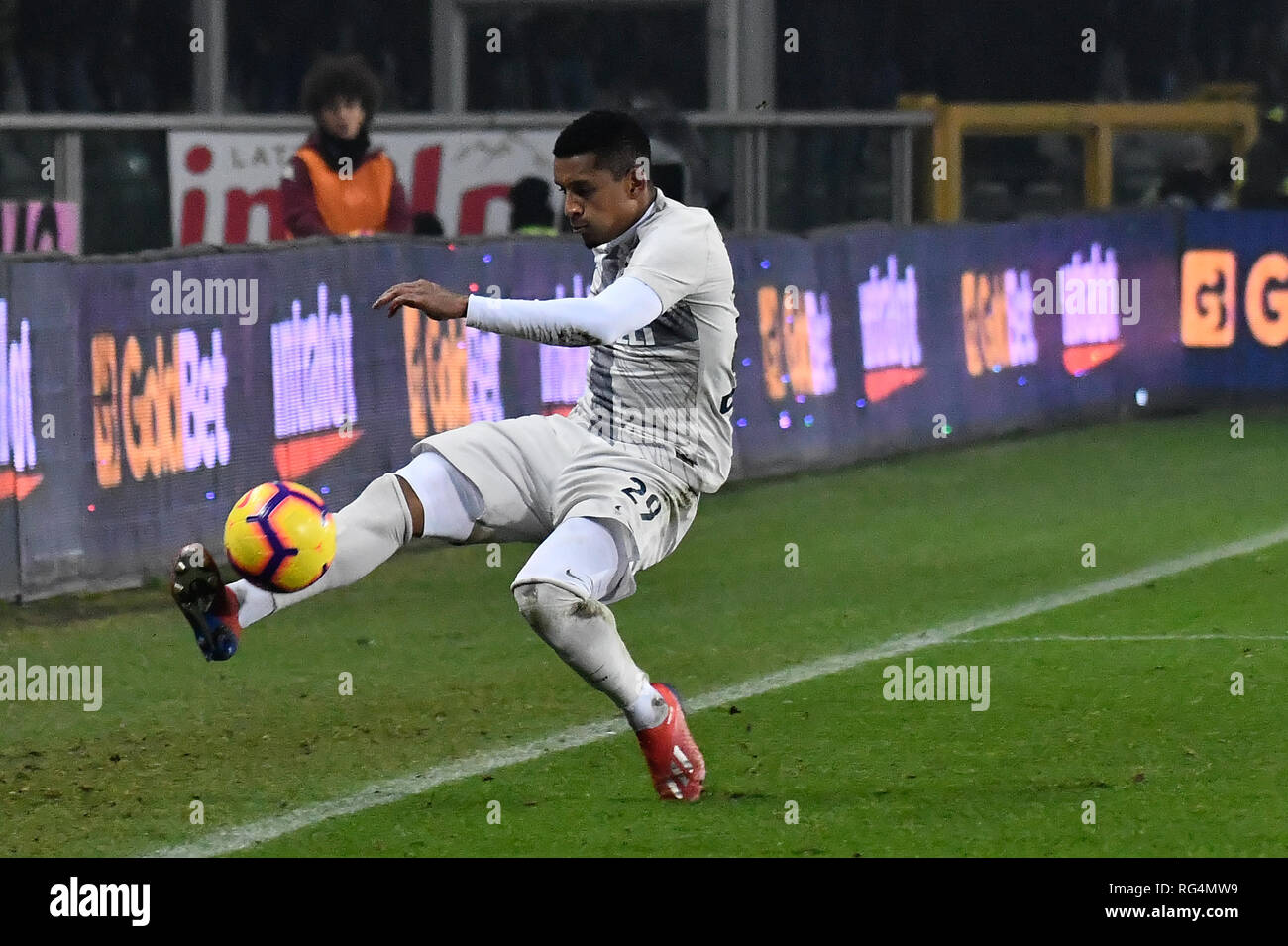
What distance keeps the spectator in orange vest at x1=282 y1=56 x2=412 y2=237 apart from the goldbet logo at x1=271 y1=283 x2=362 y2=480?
1.62 meters

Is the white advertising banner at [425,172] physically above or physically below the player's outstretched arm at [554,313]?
above

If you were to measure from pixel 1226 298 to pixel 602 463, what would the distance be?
38.3 feet

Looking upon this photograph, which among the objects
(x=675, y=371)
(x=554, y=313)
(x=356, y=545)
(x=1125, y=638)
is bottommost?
(x=1125, y=638)

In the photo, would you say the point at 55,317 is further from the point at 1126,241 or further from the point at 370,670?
the point at 1126,241

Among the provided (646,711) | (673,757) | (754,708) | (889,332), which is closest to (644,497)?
(646,711)

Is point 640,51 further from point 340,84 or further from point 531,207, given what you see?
point 340,84

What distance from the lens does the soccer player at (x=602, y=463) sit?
22.5 ft

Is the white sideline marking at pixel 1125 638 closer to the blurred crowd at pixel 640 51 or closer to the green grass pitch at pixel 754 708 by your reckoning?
the green grass pitch at pixel 754 708

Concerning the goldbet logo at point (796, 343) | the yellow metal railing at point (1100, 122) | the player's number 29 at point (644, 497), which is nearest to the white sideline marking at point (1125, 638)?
the player's number 29 at point (644, 497)
